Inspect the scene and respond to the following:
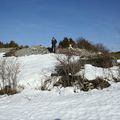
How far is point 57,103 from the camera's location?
46.0 feet

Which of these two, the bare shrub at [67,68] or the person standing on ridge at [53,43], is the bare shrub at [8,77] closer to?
the bare shrub at [67,68]

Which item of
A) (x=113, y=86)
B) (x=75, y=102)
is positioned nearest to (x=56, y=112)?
(x=75, y=102)

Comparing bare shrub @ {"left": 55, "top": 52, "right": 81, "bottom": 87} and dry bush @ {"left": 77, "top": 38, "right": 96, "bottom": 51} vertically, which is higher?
dry bush @ {"left": 77, "top": 38, "right": 96, "bottom": 51}

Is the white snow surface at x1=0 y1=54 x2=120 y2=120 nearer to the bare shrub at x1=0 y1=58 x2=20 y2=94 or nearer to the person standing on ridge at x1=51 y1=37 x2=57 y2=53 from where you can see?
the bare shrub at x1=0 y1=58 x2=20 y2=94

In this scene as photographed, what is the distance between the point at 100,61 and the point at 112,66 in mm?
980

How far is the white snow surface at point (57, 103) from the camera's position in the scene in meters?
11.5

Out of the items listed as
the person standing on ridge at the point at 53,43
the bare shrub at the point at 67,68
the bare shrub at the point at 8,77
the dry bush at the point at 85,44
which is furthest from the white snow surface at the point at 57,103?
the dry bush at the point at 85,44

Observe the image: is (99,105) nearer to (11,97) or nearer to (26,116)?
(26,116)

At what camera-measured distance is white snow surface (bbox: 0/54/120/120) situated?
37.9 feet

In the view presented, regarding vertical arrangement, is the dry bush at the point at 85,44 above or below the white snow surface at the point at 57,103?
above

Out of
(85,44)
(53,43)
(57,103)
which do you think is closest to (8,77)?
(57,103)

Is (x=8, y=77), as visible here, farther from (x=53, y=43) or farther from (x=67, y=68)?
(x=53, y=43)

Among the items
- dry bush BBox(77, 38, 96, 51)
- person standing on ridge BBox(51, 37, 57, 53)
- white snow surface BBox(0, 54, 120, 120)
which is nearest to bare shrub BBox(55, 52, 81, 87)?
white snow surface BBox(0, 54, 120, 120)

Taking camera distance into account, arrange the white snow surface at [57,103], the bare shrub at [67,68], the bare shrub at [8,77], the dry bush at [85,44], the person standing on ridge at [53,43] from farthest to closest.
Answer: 1. the dry bush at [85,44]
2. the person standing on ridge at [53,43]
3. the bare shrub at [67,68]
4. the bare shrub at [8,77]
5. the white snow surface at [57,103]
